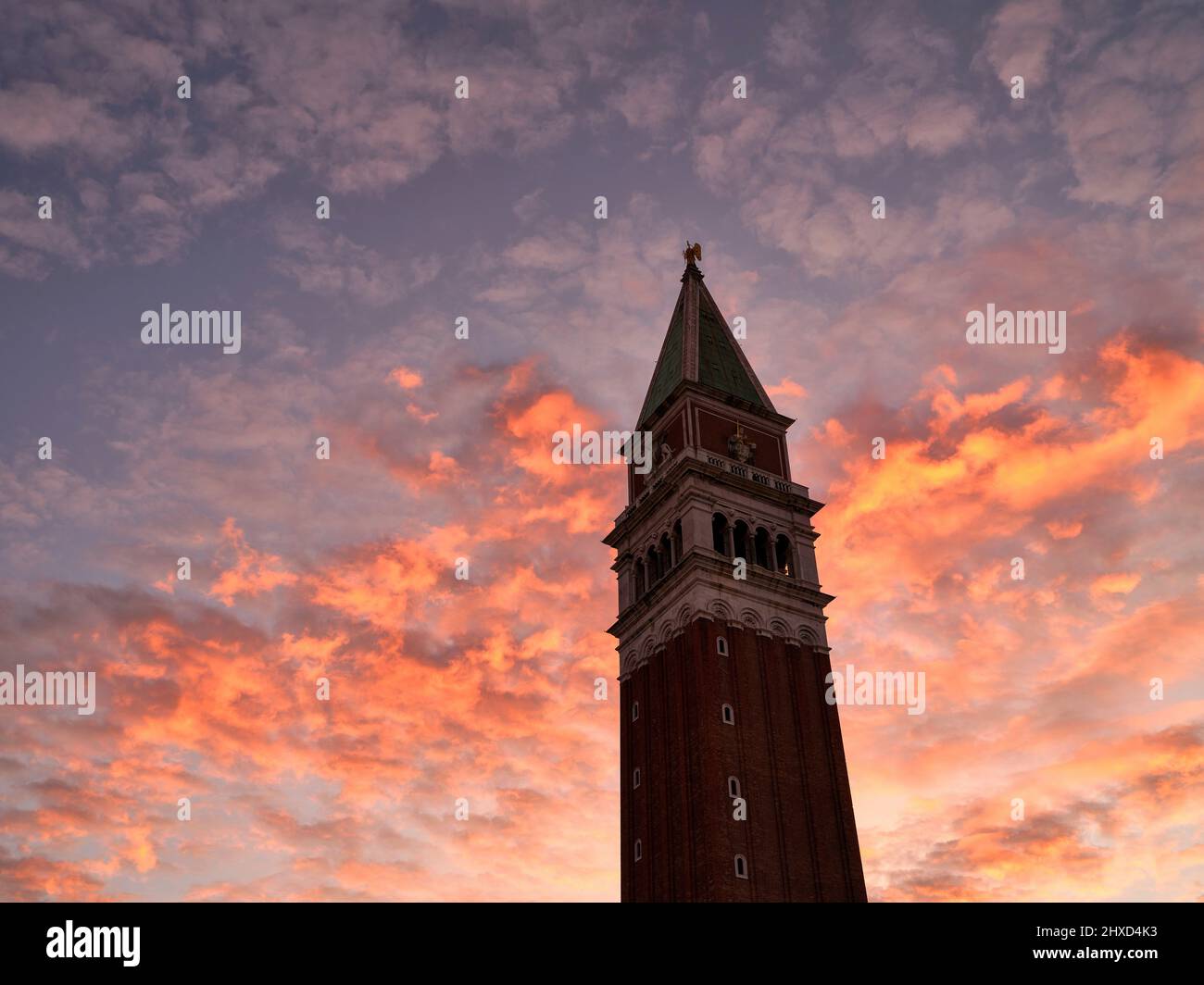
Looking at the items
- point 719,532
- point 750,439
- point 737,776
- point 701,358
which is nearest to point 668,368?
point 701,358

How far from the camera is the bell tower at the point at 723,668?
212 ft

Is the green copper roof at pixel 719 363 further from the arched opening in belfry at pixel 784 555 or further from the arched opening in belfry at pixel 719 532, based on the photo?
the arched opening in belfry at pixel 784 555

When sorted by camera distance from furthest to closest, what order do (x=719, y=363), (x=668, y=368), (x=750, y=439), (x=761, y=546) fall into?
(x=668, y=368) → (x=719, y=363) → (x=750, y=439) → (x=761, y=546)

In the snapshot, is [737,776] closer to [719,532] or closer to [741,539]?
[741,539]

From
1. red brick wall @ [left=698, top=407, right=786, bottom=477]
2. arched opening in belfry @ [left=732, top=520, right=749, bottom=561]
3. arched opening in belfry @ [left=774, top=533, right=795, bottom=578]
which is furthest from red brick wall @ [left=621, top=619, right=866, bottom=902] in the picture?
red brick wall @ [left=698, top=407, right=786, bottom=477]

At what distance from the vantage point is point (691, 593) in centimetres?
7156

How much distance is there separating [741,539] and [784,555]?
3695mm

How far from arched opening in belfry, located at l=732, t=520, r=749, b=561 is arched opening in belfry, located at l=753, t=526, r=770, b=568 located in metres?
0.90

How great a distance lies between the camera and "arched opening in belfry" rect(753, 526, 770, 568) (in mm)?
76375

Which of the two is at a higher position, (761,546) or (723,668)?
(761,546)

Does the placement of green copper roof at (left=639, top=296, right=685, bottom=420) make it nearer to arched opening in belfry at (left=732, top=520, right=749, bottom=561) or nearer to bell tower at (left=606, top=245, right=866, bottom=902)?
bell tower at (left=606, top=245, right=866, bottom=902)

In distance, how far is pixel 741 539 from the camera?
7606cm

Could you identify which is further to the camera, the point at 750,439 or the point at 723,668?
the point at 750,439
